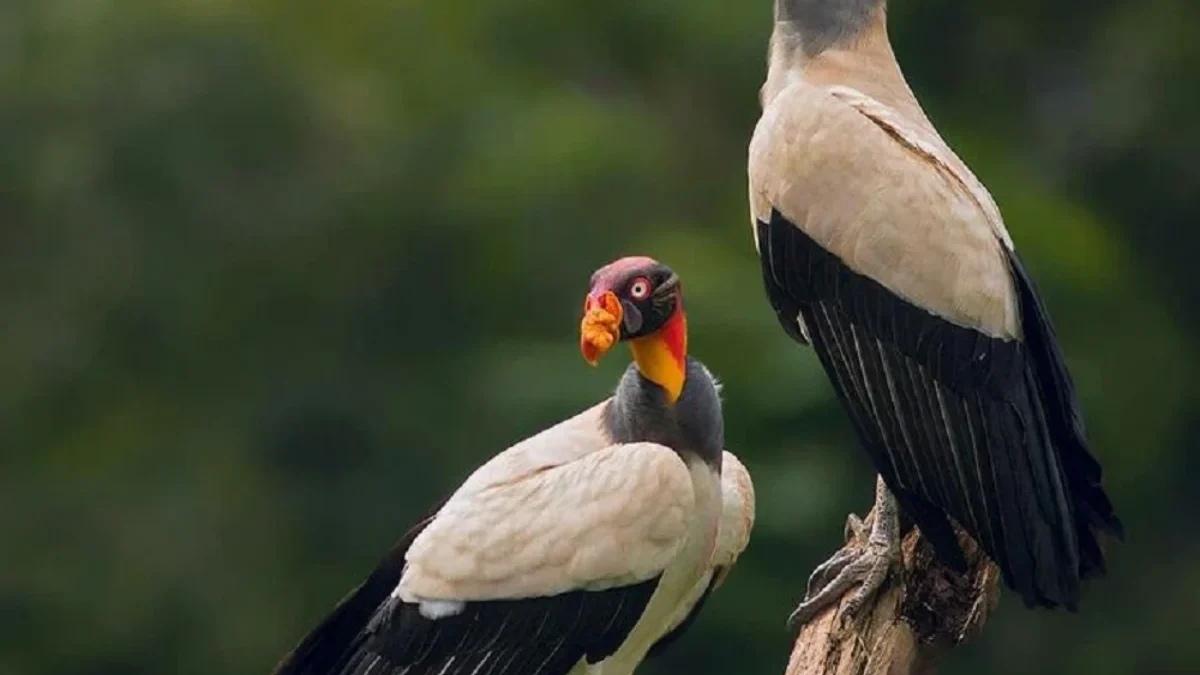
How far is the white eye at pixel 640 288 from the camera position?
19.0ft

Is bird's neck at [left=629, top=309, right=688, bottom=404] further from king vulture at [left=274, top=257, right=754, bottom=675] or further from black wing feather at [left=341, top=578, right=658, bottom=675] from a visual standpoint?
black wing feather at [left=341, top=578, right=658, bottom=675]

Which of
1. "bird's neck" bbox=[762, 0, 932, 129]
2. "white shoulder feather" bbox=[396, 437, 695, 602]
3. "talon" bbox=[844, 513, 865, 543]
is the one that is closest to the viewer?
"white shoulder feather" bbox=[396, 437, 695, 602]

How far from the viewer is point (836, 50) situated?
6480mm

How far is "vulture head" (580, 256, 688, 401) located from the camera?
568cm

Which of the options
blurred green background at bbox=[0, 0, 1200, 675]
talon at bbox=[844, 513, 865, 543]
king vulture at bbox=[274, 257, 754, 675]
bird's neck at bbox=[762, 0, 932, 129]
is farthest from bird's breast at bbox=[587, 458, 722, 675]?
blurred green background at bbox=[0, 0, 1200, 675]

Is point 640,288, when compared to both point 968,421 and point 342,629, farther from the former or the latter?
point 342,629

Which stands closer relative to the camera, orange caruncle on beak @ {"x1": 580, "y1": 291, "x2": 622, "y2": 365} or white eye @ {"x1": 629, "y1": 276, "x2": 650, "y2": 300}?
orange caruncle on beak @ {"x1": 580, "y1": 291, "x2": 622, "y2": 365}

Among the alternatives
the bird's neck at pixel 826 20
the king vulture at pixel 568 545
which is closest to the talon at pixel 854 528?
the king vulture at pixel 568 545

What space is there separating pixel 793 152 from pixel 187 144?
338 inches

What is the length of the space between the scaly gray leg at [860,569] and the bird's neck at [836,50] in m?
0.92

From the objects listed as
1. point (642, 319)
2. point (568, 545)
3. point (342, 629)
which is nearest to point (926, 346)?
point (642, 319)

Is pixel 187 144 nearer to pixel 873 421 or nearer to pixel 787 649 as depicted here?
pixel 787 649

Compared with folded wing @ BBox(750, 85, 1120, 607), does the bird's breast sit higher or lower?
lower

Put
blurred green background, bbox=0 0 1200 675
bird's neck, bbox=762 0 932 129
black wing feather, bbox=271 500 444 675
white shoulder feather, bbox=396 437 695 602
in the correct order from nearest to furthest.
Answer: white shoulder feather, bbox=396 437 695 602 < black wing feather, bbox=271 500 444 675 < bird's neck, bbox=762 0 932 129 < blurred green background, bbox=0 0 1200 675
